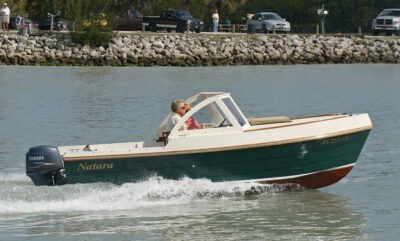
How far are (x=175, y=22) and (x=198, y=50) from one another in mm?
3066

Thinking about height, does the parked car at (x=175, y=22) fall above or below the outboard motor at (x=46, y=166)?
above

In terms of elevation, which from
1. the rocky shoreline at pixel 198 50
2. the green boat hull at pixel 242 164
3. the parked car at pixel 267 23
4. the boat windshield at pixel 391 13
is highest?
the boat windshield at pixel 391 13

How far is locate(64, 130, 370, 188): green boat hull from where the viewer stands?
15258 mm

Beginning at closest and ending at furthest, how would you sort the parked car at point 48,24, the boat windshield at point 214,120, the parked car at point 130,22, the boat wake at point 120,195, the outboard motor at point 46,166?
1. the outboard motor at point 46,166
2. the boat wake at point 120,195
3. the boat windshield at point 214,120
4. the parked car at point 48,24
5. the parked car at point 130,22

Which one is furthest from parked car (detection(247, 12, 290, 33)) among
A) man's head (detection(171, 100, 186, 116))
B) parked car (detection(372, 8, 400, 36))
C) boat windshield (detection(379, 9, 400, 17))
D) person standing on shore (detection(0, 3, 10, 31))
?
man's head (detection(171, 100, 186, 116))

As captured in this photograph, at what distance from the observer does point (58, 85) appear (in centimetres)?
4075

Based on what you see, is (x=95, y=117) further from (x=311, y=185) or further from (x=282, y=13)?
(x=282, y=13)

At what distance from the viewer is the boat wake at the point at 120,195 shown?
15406 millimetres

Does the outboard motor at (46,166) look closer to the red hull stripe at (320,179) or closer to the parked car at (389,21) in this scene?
the red hull stripe at (320,179)

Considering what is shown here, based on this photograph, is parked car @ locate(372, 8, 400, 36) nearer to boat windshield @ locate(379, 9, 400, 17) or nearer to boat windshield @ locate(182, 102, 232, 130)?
boat windshield @ locate(379, 9, 400, 17)

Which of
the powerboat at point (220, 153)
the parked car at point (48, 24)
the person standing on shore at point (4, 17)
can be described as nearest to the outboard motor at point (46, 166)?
the powerboat at point (220, 153)

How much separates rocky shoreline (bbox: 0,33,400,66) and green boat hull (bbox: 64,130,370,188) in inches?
1474

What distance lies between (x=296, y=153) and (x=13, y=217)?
490 centimetres

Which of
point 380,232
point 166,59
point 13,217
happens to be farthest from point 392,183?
point 166,59
